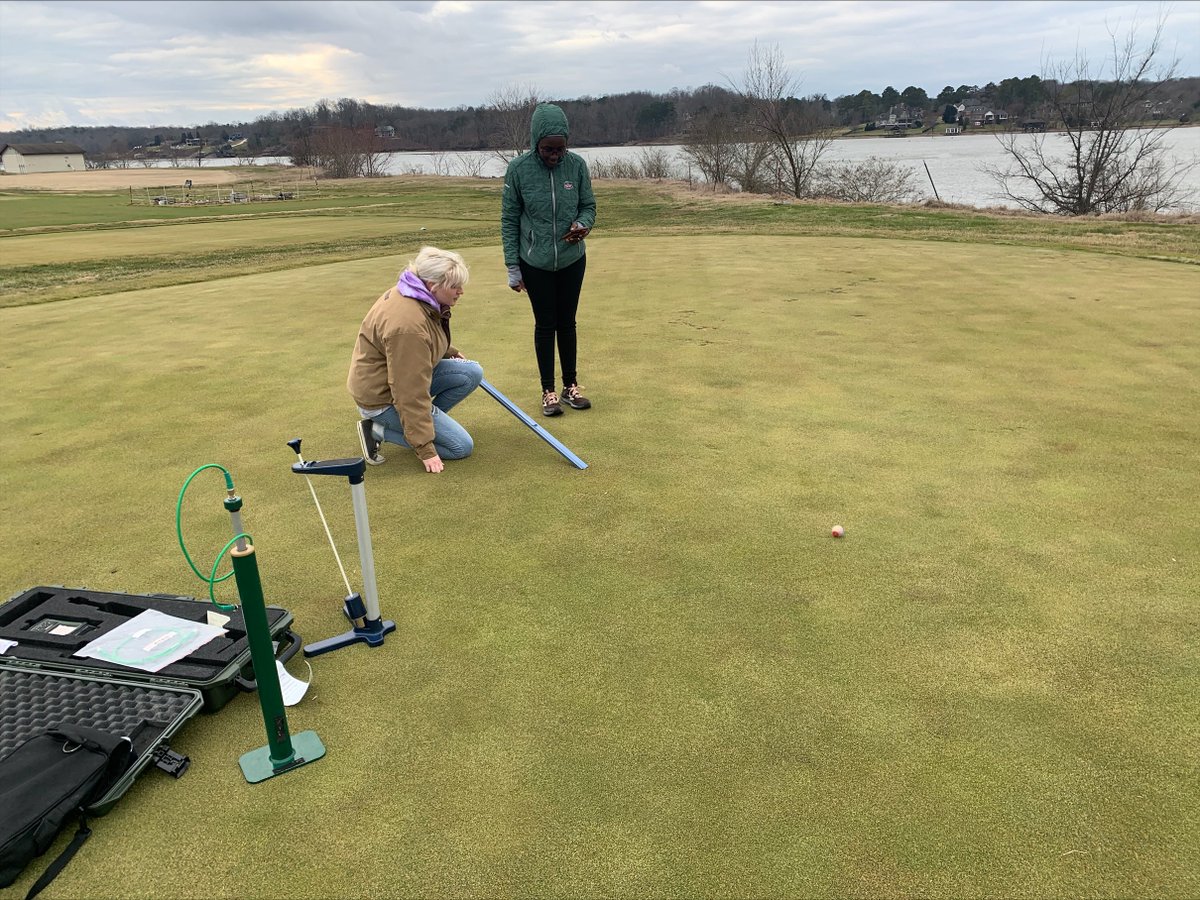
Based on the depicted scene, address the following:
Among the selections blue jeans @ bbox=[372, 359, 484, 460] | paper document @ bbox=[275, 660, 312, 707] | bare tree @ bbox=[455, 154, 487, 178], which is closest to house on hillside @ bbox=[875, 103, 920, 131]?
bare tree @ bbox=[455, 154, 487, 178]

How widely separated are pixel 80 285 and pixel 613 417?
11434 mm

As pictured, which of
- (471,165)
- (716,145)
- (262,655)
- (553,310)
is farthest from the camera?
(471,165)

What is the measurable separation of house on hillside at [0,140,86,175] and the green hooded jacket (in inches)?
4852

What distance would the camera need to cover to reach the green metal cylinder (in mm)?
2121

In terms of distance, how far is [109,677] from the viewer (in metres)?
2.76

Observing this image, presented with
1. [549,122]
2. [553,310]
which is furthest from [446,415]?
[549,122]

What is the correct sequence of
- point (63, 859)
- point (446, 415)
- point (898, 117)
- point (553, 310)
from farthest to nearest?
point (898, 117)
point (553, 310)
point (446, 415)
point (63, 859)

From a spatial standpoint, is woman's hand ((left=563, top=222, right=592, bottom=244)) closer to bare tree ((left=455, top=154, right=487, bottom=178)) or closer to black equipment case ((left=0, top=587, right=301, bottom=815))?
black equipment case ((left=0, top=587, right=301, bottom=815))

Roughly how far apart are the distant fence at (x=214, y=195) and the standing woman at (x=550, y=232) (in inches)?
1767

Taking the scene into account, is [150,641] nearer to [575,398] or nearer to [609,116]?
[575,398]

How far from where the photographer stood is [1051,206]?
108 feet

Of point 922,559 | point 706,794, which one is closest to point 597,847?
point 706,794

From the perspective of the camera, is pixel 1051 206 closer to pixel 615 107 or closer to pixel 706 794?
pixel 706 794

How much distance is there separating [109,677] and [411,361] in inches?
87.1
